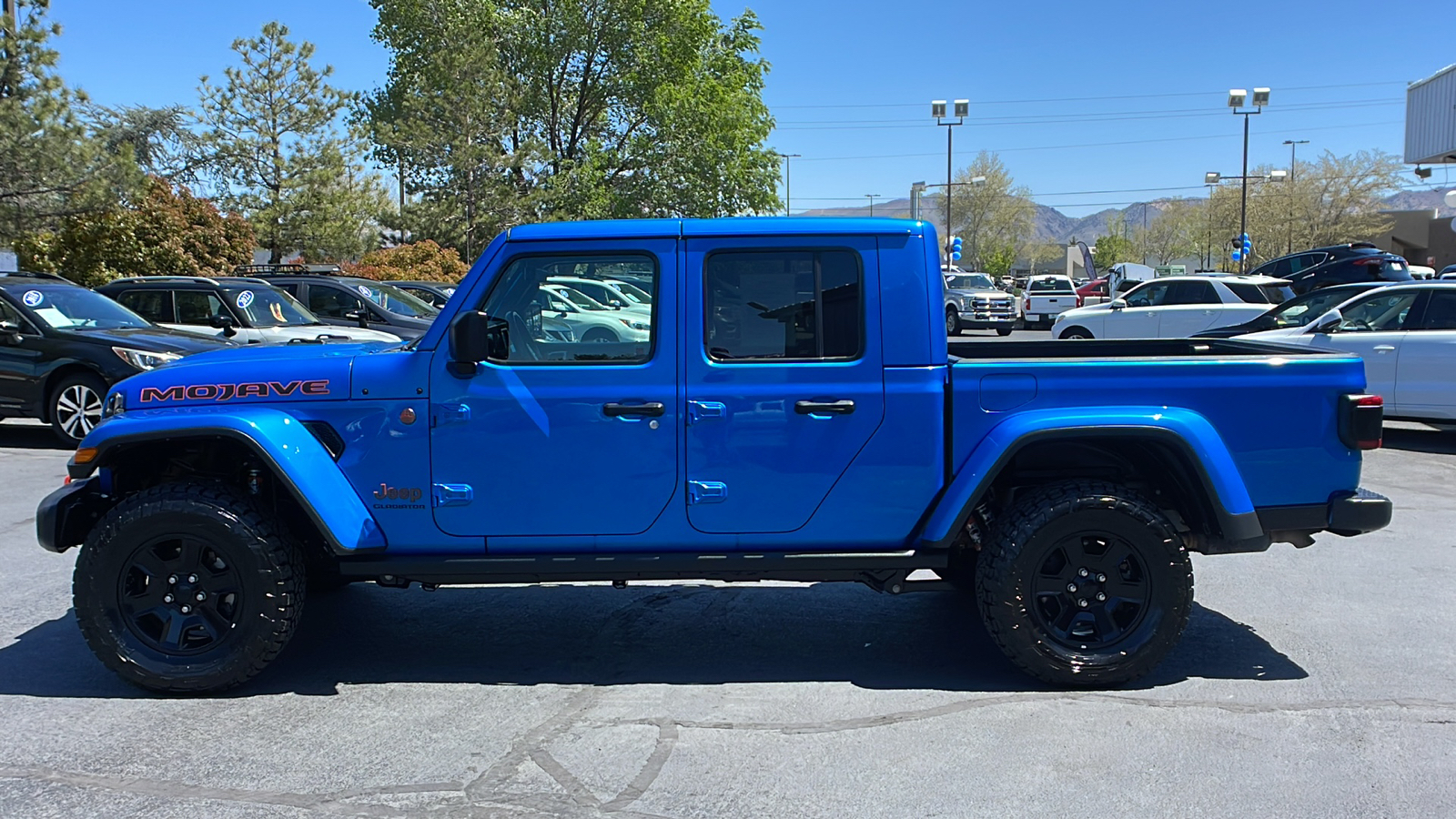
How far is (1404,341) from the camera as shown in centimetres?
1091

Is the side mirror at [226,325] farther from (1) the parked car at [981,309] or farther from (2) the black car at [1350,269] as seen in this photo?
(2) the black car at [1350,269]

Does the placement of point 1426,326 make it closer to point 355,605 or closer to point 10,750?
point 355,605

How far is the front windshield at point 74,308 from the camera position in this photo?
11359mm

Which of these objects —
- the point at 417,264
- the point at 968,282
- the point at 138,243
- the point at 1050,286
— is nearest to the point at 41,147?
the point at 138,243

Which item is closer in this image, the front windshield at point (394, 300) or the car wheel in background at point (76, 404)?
the car wheel in background at point (76, 404)

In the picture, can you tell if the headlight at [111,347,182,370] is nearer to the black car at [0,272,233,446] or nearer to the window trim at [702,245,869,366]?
the black car at [0,272,233,446]

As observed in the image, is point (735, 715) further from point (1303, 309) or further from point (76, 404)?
point (1303, 309)

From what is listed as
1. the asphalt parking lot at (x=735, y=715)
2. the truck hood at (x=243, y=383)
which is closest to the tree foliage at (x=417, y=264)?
the asphalt parking lot at (x=735, y=715)

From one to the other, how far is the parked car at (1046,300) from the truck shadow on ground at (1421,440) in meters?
19.7

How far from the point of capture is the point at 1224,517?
14.7 feet

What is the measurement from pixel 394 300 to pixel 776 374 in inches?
528

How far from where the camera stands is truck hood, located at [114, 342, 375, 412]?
4.59 metres

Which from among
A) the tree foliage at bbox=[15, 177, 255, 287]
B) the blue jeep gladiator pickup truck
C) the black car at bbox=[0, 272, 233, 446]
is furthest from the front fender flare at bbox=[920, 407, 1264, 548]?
the tree foliage at bbox=[15, 177, 255, 287]

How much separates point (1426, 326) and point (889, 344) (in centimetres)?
Result: 901
